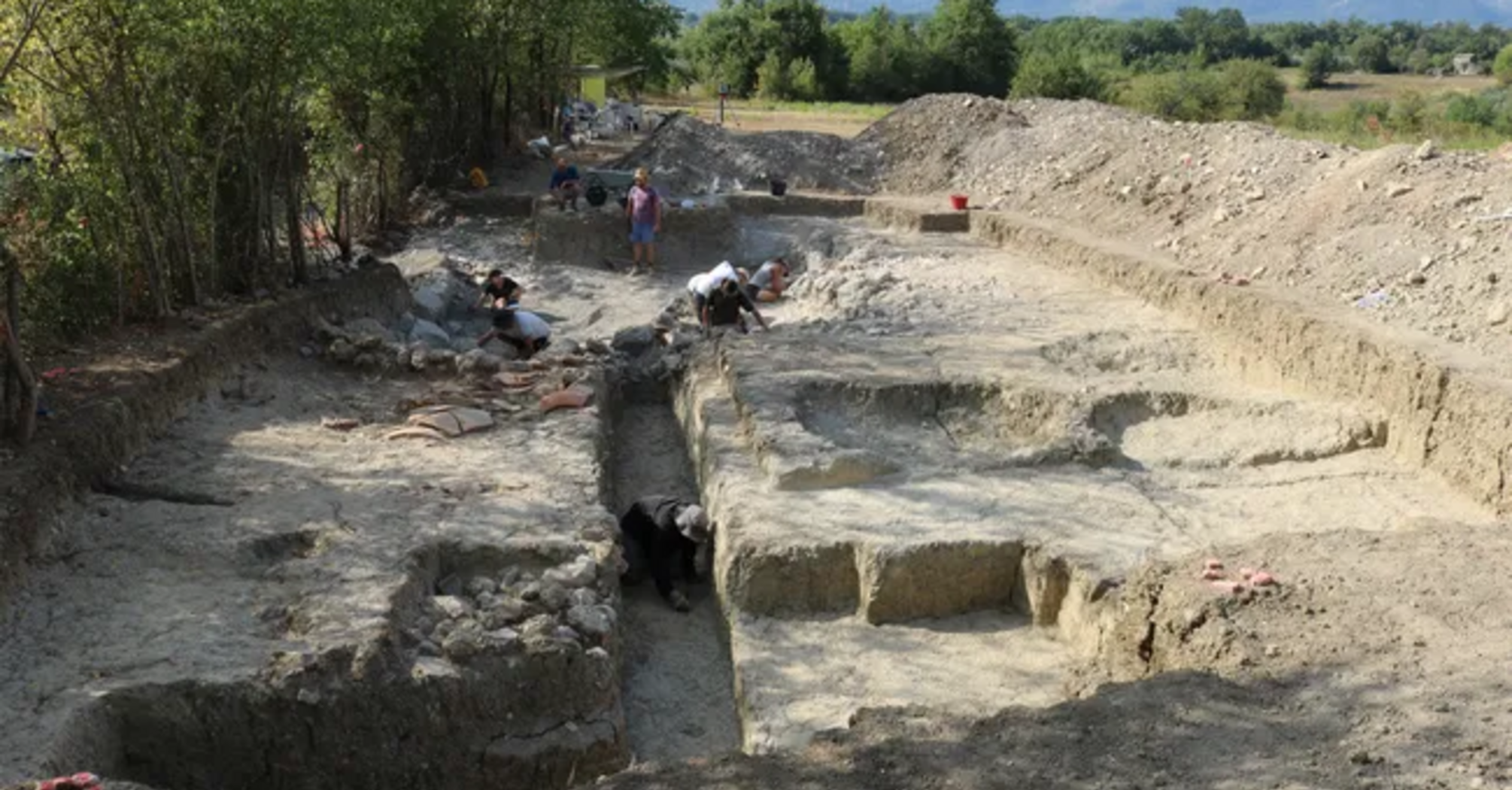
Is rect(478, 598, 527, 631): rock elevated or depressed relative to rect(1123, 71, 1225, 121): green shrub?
depressed

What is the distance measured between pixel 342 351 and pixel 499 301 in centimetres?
292

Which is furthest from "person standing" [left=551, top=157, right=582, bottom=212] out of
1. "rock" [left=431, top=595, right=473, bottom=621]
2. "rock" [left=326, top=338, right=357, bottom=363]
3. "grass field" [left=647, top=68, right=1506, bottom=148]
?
"rock" [left=431, top=595, right=473, bottom=621]

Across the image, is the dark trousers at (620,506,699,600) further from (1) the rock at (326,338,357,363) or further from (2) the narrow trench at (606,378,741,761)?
(1) the rock at (326,338,357,363)

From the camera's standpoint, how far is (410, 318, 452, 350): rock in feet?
41.7

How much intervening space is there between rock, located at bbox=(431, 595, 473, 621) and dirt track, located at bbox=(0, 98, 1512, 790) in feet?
0.07

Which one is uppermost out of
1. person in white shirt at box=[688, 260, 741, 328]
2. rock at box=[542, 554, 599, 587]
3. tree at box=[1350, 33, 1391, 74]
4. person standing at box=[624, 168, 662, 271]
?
tree at box=[1350, 33, 1391, 74]

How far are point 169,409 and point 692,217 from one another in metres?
9.87

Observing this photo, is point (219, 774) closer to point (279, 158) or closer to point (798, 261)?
point (279, 158)

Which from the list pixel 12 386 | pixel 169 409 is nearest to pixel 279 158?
pixel 169 409

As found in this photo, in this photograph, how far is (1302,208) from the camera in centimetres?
1308

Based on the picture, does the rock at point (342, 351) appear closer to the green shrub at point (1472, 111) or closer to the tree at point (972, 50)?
the green shrub at point (1472, 111)

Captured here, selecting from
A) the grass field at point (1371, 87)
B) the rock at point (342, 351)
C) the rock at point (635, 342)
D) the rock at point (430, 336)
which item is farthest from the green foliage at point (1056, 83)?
the rock at point (342, 351)

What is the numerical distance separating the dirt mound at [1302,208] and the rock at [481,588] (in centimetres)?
685

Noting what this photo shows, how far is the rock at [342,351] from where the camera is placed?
36.8 feet
